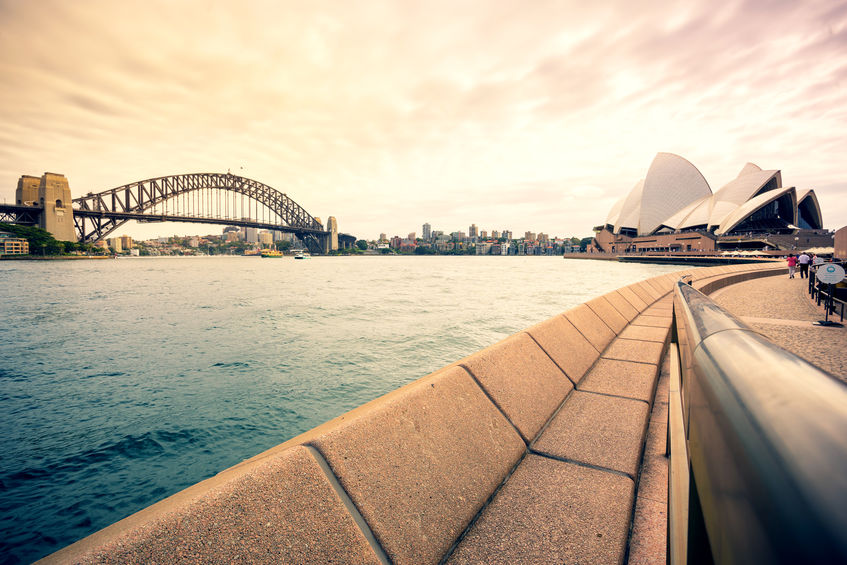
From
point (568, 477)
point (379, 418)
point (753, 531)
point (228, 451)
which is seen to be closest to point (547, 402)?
point (568, 477)

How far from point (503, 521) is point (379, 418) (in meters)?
0.69

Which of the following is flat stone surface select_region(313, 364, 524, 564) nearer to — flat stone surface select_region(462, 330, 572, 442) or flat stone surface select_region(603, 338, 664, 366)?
flat stone surface select_region(462, 330, 572, 442)

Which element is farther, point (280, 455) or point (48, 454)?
point (48, 454)

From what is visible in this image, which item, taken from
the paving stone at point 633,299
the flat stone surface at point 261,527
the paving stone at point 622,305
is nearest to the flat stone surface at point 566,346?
the flat stone surface at point 261,527

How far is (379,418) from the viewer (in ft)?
5.66

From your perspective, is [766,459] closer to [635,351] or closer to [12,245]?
[635,351]

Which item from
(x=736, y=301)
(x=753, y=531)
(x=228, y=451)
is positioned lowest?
(x=228, y=451)

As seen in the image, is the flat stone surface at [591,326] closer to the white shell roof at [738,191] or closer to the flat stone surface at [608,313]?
the flat stone surface at [608,313]

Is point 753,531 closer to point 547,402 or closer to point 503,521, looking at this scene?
point 503,521

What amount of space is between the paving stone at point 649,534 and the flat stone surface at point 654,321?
180 inches

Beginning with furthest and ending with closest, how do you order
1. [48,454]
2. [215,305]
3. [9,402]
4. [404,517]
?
[215,305] → [9,402] → [48,454] → [404,517]

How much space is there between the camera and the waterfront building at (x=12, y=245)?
6184cm

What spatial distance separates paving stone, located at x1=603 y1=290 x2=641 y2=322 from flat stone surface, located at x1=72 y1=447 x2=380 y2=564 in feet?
19.4

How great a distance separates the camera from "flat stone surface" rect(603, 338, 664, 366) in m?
3.96
